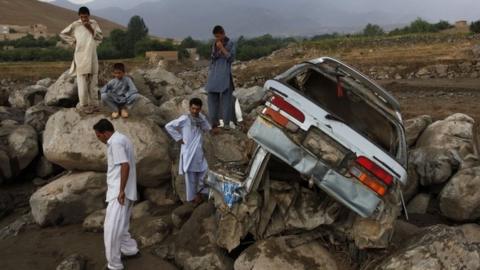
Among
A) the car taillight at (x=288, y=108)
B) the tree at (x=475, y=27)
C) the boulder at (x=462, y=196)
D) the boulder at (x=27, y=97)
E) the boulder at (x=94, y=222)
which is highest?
the tree at (x=475, y=27)

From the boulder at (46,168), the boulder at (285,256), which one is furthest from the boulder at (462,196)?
the boulder at (46,168)

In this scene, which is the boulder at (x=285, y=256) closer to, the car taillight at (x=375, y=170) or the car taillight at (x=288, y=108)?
the car taillight at (x=375, y=170)

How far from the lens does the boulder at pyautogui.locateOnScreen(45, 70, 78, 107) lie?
986 cm

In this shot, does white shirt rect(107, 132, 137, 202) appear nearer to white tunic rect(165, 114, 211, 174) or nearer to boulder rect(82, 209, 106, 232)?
white tunic rect(165, 114, 211, 174)

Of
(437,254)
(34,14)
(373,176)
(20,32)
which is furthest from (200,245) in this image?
(34,14)

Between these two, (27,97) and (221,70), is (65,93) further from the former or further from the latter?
(221,70)

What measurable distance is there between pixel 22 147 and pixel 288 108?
6.20 m

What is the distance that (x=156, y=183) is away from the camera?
7.71 meters

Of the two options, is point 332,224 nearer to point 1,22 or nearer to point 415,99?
point 415,99

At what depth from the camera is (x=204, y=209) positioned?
21.2 feet

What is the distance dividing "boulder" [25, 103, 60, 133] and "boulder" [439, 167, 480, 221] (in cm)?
731

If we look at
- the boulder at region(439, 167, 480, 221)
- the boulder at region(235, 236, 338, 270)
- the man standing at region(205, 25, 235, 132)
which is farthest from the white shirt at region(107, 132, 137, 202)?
the boulder at region(439, 167, 480, 221)

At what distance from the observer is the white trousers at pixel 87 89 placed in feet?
26.9

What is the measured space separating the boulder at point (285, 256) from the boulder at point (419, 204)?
7.55 feet
